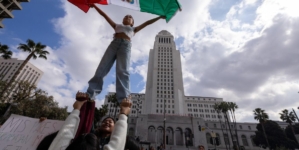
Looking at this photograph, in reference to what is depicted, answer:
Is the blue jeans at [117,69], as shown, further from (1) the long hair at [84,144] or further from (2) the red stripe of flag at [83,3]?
(2) the red stripe of flag at [83,3]

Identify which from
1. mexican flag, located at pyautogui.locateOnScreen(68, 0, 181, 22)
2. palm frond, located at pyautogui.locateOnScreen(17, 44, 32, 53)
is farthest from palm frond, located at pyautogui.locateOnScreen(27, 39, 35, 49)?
mexican flag, located at pyautogui.locateOnScreen(68, 0, 181, 22)

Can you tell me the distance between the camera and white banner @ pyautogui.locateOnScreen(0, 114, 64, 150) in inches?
129

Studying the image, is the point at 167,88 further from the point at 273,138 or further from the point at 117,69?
the point at 117,69

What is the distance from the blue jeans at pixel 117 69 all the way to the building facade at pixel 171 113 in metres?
32.0

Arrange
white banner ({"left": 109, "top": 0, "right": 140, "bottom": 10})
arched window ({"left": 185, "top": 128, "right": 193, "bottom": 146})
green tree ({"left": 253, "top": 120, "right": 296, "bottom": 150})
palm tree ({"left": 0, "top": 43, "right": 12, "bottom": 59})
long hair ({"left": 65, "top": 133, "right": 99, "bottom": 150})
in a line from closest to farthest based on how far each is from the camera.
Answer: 1. long hair ({"left": 65, "top": 133, "right": 99, "bottom": 150})
2. white banner ({"left": 109, "top": 0, "right": 140, "bottom": 10})
3. palm tree ({"left": 0, "top": 43, "right": 12, "bottom": 59})
4. green tree ({"left": 253, "top": 120, "right": 296, "bottom": 150})
5. arched window ({"left": 185, "top": 128, "right": 193, "bottom": 146})

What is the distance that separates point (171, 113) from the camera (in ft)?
222

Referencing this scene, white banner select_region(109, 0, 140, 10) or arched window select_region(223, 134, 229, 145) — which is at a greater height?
white banner select_region(109, 0, 140, 10)

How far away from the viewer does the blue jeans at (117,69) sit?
8.21ft

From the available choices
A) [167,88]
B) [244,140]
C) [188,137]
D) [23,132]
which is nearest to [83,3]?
[23,132]

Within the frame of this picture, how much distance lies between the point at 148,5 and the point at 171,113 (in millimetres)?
68133

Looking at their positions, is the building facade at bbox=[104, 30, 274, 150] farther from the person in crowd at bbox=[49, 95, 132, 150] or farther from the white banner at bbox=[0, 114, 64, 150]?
the person in crowd at bbox=[49, 95, 132, 150]

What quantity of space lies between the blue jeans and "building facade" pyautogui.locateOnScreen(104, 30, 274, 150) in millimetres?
31966

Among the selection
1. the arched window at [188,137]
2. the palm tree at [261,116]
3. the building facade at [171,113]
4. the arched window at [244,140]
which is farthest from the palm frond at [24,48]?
the arched window at [244,140]

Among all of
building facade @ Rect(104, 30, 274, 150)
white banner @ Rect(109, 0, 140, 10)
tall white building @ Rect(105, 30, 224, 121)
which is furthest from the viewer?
tall white building @ Rect(105, 30, 224, 121)
